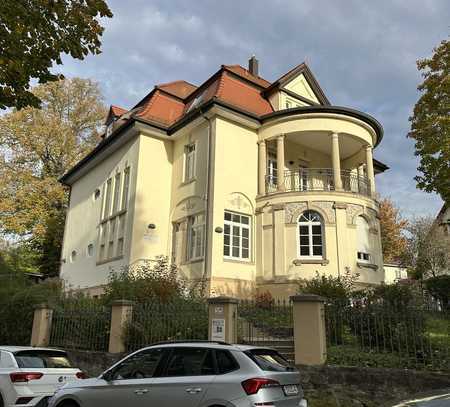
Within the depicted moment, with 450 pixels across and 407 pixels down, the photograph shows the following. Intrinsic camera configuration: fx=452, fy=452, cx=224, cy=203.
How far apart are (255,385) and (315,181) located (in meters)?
18.4

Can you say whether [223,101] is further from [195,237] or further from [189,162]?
[195,237]

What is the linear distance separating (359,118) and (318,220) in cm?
527

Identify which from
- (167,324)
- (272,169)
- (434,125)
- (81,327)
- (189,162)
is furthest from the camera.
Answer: (272,169)

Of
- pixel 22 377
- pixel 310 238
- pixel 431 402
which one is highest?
pixel 310 238

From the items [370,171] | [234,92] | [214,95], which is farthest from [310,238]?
[234,92]

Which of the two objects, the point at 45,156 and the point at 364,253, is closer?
the point at 364,253

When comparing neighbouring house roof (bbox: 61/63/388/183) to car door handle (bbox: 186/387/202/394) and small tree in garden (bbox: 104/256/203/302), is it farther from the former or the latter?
car door handle (bbox: 186/387/202/394)

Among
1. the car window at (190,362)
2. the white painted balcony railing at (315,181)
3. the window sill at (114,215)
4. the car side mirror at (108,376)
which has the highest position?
the white painted balcony railing at (315,181)

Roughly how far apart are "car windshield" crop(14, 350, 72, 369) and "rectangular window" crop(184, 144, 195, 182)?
13.3 meters

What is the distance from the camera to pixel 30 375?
791cm

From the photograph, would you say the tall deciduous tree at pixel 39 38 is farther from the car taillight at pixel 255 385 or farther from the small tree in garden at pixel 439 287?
the small tree in garden at pixel 439 287

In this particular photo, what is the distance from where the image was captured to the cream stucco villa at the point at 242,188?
18812 millimetres

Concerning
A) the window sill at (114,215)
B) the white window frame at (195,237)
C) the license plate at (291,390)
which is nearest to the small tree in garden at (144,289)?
the white window frame at (195,237)

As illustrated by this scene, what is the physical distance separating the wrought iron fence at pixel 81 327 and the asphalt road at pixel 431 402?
1040 cm
